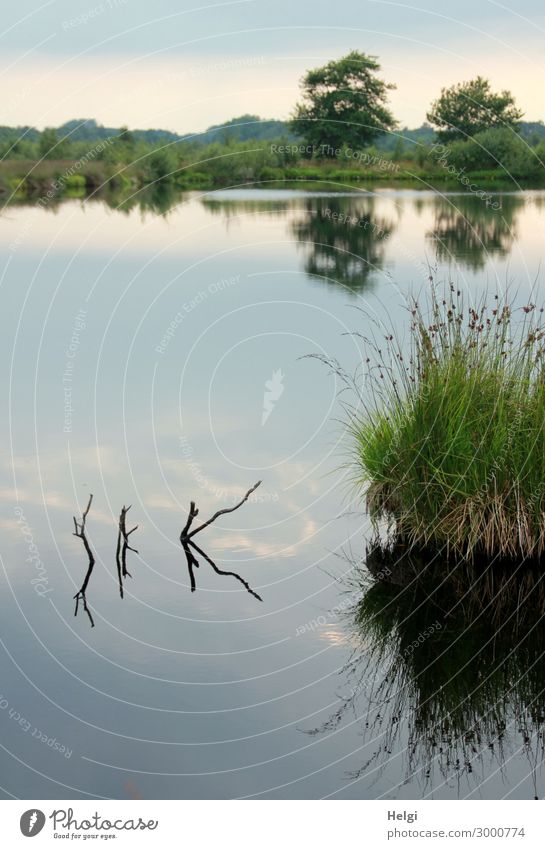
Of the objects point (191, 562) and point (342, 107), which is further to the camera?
point (342, 107)

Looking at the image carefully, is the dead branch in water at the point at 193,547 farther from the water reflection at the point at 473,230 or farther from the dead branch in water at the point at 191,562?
the water reflection at the point at 473,230

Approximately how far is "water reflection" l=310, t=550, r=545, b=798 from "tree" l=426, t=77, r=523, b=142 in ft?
142

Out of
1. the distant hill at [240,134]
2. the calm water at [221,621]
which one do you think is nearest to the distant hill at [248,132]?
the distant hill at [240,134]

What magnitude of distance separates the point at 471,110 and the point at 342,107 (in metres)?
5.97

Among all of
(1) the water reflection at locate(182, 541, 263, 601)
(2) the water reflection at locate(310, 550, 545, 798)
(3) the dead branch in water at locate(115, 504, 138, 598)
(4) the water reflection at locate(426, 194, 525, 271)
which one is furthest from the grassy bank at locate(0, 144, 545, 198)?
(2) the water reflection at locate(310, 550, 545, 798)

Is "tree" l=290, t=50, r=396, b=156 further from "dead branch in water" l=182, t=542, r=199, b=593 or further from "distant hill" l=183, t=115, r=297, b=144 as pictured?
"dead branch in water" l=182, t=542, r=199, b=593

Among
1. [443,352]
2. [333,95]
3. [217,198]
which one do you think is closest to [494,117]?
[333,95]

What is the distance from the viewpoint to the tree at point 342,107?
49.4 m

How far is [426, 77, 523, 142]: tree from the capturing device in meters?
51.5

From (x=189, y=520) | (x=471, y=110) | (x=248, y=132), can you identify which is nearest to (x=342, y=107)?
(x=471, y=110)

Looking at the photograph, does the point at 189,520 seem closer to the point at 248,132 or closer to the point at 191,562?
the point at 191,562

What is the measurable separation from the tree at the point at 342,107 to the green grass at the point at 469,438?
130ft

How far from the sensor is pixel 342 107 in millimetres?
51500
